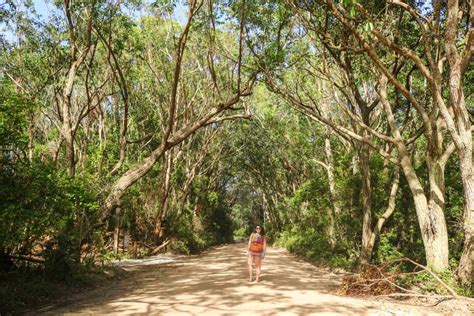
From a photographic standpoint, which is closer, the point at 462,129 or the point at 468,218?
the point at 468,218

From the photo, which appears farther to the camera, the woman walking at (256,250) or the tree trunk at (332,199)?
the tree trunk at (332,199)

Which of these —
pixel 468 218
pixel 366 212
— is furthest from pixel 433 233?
pixel 366 212

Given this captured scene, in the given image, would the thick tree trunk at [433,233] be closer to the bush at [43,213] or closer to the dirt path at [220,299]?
the dirt path at [220,299]

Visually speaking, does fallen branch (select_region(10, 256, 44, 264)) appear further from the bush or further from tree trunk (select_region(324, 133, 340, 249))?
tree trunk (select_region(324, 133, 340, 249))

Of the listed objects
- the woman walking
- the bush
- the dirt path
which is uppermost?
the bush

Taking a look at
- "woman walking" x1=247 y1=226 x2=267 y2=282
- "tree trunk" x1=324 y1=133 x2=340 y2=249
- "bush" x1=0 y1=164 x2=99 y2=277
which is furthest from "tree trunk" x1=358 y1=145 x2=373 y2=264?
"bush" x1=0 y1=164 x2=99 y2=277

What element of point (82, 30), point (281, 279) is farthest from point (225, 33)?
point (281, 279)

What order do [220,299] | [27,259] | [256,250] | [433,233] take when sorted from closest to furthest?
[220,299] → [27,259] → [433,233] → [256,250]

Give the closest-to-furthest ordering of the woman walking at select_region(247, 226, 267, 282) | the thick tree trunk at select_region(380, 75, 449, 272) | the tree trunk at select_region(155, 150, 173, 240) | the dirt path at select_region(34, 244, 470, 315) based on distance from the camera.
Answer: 1. the dirt path at select_region(34, 244, 470, 315)
2. the thick tree trunk at select_region(380, 75, 449, 272)
3. the woman walking at select_region(247, 226, 267, 282)
4. the tree trunk at select_region(155, 150, 173, 240)

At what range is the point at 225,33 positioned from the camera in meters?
20.6

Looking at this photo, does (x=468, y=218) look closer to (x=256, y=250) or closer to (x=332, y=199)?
(x=256, y=250)

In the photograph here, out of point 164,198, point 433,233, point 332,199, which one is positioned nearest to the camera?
point 433,233

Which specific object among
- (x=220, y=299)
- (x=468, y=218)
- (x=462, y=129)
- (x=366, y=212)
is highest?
(x=462, y=129)

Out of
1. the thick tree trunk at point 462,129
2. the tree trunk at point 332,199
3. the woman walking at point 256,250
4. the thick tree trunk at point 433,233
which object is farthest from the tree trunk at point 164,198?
the thick tree trunk at point 462,129
